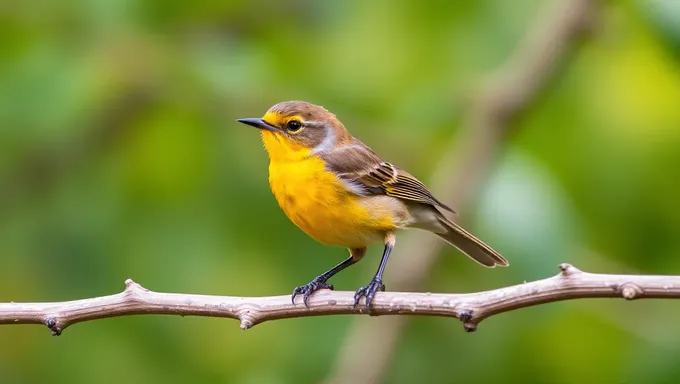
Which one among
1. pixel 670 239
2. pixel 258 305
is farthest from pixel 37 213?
pixel 670 239

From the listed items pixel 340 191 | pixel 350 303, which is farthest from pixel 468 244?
pixel 350 303

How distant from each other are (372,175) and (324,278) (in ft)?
2.54

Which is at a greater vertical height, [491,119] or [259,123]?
[491,119]

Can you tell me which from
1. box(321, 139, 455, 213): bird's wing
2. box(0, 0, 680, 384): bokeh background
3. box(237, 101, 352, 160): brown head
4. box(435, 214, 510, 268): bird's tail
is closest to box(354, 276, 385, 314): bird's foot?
box(321, 139, 455, 213): bird's wing

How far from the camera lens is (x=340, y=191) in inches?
231

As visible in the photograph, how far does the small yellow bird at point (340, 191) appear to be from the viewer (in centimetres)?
573

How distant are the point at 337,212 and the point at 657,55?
223 cm

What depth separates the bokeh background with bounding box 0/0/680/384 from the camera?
6027 millimetres

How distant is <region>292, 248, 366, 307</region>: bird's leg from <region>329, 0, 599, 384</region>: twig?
0.93 ft

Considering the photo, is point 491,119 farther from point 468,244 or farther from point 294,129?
point 294,129

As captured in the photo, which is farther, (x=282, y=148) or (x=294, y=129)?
(x=294, y=129)

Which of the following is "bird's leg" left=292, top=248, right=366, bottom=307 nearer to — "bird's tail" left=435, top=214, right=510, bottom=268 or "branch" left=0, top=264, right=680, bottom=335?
"branch" left=0, top=264, right=680, bottom=335

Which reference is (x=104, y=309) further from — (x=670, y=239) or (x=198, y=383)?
(x=670, y=239)

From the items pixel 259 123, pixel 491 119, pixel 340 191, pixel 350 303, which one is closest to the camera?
pixel 350 303
